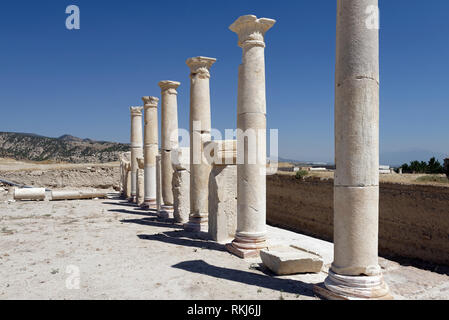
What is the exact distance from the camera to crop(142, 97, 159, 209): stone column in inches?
659

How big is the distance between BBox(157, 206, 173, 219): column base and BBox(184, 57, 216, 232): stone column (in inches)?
91.8

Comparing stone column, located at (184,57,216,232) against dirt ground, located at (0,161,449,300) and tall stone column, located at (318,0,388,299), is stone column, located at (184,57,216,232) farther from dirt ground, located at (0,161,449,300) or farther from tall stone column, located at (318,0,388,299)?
tall stone column, located at (318,0,388,299)

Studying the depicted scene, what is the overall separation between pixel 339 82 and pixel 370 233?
2.47 m

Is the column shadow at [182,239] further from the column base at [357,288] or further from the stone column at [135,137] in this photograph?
the stone column at [135,137]

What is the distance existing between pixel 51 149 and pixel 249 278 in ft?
277

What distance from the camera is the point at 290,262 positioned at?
22.8 ft

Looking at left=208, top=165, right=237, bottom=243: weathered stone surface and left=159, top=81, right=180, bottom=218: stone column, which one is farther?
left=159, top=81, right=180, bottom=218: stone column

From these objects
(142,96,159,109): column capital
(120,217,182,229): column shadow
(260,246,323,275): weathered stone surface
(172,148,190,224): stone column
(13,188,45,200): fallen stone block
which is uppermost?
(142,96,159,109): column capital

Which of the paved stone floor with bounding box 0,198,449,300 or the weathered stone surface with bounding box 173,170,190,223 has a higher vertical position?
the weathered stone surface with bounding box 173,170,190,223

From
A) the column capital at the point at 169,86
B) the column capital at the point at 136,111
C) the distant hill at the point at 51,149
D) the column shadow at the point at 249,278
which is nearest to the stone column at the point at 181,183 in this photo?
the column capital at the point at 169,86

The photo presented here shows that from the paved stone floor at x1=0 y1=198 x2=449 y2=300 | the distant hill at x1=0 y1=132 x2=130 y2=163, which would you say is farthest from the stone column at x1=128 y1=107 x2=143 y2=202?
the distant hill at x1=0 y1=132 x2=130 y2=163

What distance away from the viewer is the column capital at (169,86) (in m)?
14.2

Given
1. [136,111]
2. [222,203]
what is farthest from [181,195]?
[136,111]

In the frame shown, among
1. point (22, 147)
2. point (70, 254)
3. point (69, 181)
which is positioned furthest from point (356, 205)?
point (22, 147)
